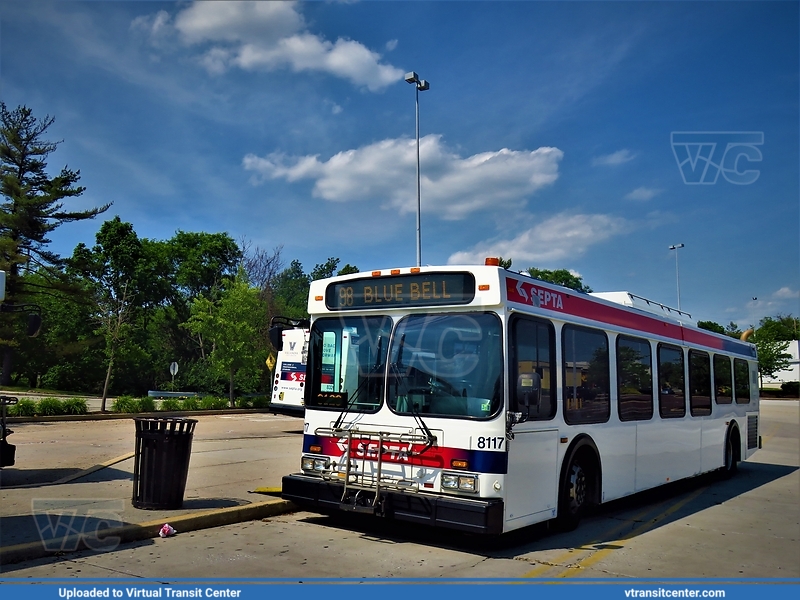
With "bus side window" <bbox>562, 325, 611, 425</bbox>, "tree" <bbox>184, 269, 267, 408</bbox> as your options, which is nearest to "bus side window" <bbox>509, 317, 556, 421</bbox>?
"bus side window" <bbox>562, 325, 611, 425</bbox>

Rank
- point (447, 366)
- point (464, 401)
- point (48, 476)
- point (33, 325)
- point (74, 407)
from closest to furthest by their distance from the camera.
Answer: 1. point (464, 401)
2. point (447, 366)
3. point (33, 325)
4. point (48, 476)
5. point (74, 407)

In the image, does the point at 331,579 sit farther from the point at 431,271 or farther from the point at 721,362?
the point at 721,362

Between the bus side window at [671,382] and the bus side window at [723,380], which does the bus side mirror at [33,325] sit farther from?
the bus side window at [723,380]

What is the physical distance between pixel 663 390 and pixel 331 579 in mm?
6820

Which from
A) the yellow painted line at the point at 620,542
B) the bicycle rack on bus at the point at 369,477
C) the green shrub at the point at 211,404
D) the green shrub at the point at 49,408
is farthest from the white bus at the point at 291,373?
the bicycle rack on bus at the point at 369,477

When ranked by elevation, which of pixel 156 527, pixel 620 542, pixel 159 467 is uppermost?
pixel 159 467

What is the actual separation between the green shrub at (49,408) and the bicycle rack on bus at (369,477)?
19172 mm

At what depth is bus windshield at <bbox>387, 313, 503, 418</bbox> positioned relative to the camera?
7.10 m

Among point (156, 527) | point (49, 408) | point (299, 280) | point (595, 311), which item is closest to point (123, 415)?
point (49, 408)

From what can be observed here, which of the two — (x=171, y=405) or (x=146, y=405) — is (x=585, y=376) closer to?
(x=146, y=405)

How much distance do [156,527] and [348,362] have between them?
2.65 m

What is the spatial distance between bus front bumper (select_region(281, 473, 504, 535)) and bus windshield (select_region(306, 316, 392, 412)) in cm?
93

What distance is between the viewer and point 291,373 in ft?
74.4

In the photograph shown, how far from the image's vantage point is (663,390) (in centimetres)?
1096
